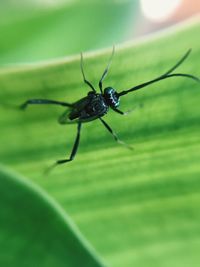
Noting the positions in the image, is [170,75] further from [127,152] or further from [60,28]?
[60,28]

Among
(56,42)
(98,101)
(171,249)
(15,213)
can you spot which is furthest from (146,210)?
(56,42)

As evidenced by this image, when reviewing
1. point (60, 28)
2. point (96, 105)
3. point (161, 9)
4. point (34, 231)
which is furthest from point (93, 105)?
point (161, 9)

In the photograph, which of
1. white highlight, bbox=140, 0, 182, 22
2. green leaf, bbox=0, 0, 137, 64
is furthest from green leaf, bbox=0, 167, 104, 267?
white highlight, bbox=140, 0, 182, 22

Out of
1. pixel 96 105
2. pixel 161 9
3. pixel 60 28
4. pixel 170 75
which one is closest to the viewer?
pixel 170 75

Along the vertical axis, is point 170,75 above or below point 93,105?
above

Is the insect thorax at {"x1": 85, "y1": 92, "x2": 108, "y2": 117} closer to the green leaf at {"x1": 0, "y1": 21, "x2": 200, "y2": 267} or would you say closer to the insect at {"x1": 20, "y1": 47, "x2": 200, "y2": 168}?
the insect at {"x1": 20, "y1": 47, "x2": 200, "y2": 168}

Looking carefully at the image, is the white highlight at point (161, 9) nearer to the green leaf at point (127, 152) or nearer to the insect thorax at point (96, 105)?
the insect thorax at point (96, 105)
